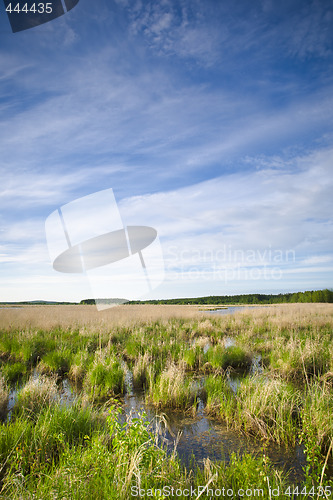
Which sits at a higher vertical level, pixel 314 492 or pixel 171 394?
pixel 171 394

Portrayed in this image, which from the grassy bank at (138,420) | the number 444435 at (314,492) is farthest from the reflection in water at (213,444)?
the number 444435 at (314,492)

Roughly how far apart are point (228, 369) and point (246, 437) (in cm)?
362

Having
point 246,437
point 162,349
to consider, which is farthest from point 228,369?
point 246,437

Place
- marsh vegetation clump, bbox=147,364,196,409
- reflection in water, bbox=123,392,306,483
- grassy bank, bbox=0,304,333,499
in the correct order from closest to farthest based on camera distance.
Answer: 1. grassy bank, bbox=0,304,333,499
2. reflection in water, bbox=123,392,306,483
3. marsh vegetation clump, bbox=147,364,196,409

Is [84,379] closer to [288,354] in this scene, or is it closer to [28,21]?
[288,354]

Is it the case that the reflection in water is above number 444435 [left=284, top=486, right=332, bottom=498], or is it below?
below

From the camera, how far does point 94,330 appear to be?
487 inches

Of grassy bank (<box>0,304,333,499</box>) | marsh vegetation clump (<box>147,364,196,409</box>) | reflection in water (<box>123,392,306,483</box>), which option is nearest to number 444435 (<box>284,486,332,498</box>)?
grassy bank (<box>0,304,333,499</box>)

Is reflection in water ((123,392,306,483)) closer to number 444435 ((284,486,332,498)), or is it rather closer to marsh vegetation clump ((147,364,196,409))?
marsh vegetation clump ((147,364,196,409))

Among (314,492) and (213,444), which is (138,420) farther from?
(314,492)

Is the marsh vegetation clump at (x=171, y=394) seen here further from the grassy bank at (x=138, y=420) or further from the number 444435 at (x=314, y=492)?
the number 444435 at (x=314, y=492)

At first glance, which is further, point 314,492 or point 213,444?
point 213,444

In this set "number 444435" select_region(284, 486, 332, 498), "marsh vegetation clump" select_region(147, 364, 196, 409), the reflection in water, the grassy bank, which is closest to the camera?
"number 444435" select_region(284, 486, 332, 498)

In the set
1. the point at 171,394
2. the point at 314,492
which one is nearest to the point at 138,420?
the point at 314,492
